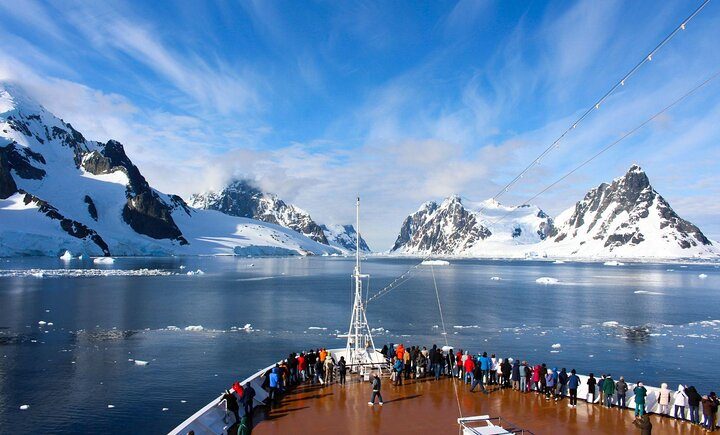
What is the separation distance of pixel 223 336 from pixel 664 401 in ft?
116

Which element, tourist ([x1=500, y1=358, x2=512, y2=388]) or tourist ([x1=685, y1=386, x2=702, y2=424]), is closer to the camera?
tourist ([x1=685, y1=386, x2=702, y2=424])

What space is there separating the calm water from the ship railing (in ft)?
47.5

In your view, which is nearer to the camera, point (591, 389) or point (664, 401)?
point (664, 401)

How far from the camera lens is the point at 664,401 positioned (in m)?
18.2


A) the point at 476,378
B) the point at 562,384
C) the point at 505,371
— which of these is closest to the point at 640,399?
the point at 562,384

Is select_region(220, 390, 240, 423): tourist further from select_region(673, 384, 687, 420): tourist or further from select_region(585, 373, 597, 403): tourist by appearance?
select_region(673, 384, 687, 420): tourist

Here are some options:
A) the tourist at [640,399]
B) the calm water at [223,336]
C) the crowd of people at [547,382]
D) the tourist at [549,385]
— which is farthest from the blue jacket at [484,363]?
the calm water at [223,336]

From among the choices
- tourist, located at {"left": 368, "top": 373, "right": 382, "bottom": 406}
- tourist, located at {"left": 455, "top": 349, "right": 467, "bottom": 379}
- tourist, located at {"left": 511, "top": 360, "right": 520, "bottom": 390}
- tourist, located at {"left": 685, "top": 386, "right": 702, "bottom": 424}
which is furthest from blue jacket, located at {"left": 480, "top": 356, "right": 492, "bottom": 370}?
tourist, located at {"left": 685, "top": 386, "right": 702, "bottom": 424}

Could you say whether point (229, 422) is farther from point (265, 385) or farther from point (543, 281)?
point (543, 281)

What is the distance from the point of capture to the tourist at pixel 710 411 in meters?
16.6

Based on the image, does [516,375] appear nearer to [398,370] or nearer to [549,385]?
[549,385]

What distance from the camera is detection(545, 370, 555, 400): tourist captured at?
2011cm

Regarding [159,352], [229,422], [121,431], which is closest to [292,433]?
[229,422]

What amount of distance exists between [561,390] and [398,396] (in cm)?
677
